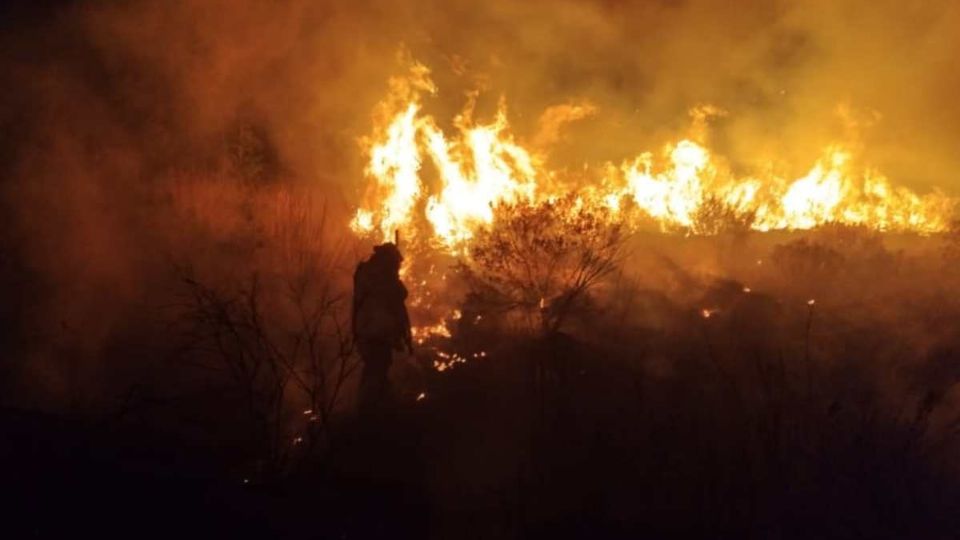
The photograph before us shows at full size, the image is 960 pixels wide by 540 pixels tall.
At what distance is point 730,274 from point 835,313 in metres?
2.42

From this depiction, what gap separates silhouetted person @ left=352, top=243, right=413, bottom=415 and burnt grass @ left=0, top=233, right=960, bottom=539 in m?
0.44

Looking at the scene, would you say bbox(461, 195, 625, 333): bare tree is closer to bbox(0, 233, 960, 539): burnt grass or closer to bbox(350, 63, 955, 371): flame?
bbox(0, 233, 960, 539): burnt grass

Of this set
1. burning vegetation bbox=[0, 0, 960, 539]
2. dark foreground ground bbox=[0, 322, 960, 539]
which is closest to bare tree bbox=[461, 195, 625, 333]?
burning vegetation bbox=[0, 0, 960, 539]

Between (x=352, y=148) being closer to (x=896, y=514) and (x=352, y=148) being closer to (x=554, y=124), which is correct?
(x=554, y=124)

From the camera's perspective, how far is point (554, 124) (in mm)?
19328

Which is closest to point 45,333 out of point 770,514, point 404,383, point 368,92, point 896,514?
point 404,383

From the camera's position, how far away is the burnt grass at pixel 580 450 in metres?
7.21

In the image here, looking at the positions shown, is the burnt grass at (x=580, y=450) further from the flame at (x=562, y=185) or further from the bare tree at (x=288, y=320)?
the flame at (x=562, y=185)

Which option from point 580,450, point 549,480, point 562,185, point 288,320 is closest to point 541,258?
point 288,320

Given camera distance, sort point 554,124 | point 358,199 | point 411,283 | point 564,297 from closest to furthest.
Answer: point 564,297, point 411,283, point 358,199, point 554,124

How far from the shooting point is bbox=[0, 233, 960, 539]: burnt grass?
284 inches

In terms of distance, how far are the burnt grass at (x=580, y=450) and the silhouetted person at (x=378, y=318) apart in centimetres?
44

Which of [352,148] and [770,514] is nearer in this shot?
[770,514]

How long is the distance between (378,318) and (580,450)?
12.9 feet
